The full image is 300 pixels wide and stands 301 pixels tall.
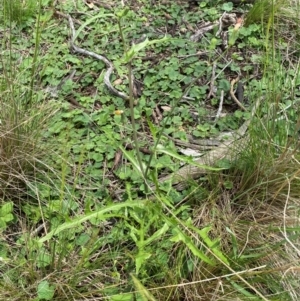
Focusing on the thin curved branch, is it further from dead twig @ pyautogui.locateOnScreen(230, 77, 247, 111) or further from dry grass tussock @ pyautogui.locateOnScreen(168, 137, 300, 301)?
dry grass tussock @ pyautogui.locateOnScreen(168, 137, 300, 301)

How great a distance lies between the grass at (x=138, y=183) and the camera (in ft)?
5.30

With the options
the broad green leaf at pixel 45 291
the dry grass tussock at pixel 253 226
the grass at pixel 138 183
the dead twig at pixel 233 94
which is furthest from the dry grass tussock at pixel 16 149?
the dead twig at pixel 233 94

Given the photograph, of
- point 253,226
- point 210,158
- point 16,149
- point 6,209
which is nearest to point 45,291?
point 6,209

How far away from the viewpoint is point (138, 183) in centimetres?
204

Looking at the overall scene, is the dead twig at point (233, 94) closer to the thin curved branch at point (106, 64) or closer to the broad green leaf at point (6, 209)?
the thin curved branch at point (106, 64)

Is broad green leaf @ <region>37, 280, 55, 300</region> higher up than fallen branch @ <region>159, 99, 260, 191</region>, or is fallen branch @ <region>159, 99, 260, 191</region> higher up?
fallen branch @ <region>159, 99, 260, 191</region>

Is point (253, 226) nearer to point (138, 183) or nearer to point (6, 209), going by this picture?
point (138, 183)

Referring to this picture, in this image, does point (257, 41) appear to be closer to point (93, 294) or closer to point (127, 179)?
point (127, 179)

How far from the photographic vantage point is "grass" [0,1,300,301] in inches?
63.6


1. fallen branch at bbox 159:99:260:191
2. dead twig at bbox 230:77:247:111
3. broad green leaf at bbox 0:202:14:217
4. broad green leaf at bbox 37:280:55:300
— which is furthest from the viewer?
dead twig at bbox 230:77:247:111

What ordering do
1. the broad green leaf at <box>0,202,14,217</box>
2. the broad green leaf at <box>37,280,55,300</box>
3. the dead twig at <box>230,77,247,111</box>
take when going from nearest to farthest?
the broad green leaf at <box>37,280,55,300</box> → the broad green leaf at <box>0,202,14,217</box> → the dead twig at <box>230,77,247,111</box>

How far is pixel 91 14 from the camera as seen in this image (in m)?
2.88

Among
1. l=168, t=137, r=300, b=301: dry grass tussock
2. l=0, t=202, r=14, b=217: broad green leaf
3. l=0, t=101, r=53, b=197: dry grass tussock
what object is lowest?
l=168, t=137, r=300, b=301: dry grass tussock

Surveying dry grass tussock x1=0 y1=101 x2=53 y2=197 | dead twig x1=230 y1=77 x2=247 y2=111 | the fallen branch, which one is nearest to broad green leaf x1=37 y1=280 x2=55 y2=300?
dry grass tussock x1=0 y1=101 x2=53 y2=197
